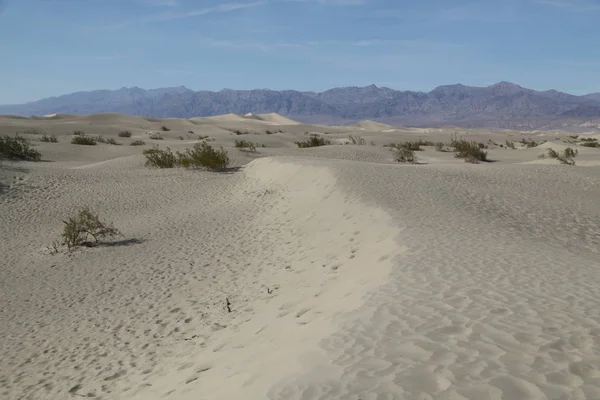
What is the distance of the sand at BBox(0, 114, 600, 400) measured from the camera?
14.6 feet

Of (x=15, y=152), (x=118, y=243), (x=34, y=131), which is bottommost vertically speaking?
(x=118, y=243)

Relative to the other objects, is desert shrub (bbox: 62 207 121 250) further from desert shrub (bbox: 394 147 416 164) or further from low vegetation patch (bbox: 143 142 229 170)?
desert shrub (bbox: 394 147 416 164)

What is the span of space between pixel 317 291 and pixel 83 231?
25.2 ft

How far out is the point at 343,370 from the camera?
4.38 meters

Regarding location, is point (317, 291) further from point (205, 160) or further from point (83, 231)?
point (205, 160)

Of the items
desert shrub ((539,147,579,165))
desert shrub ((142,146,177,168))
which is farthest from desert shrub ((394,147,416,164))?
desert shrub ((142,146,177,168))

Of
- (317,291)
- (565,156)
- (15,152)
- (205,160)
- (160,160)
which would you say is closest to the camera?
(317,291)

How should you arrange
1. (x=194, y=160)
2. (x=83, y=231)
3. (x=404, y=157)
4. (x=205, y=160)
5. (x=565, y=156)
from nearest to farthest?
(x=83, y=231) < (x=205, y=160) < (x=194, y=160) < (x=565, y=156) < (x=404, y=157)

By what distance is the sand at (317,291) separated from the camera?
14.6ft

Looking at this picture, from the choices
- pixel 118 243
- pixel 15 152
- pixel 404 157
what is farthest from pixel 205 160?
pixel 404 157

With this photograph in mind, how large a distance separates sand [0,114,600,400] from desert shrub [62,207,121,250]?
47 cm

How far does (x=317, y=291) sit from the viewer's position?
26.1 feet

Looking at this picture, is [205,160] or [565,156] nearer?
[205,160]

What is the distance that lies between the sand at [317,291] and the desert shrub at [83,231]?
0.47 m
